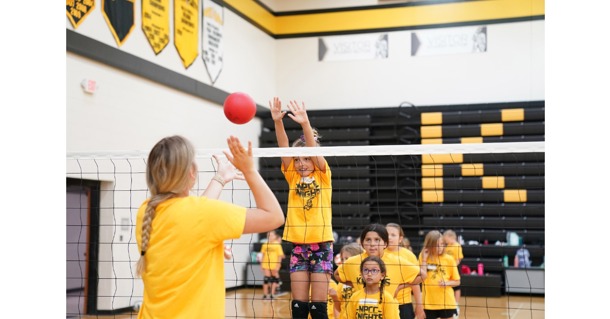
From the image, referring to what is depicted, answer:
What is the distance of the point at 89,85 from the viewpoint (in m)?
10.4

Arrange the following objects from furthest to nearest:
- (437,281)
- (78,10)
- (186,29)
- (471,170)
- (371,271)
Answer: (471,170)
(186,29)
(78,10)
(437,281)
(371,271)

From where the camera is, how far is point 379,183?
52.4ft

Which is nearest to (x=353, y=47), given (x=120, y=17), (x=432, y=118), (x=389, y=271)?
(x=432, y=118)

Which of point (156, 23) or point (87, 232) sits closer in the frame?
point (87, 232)

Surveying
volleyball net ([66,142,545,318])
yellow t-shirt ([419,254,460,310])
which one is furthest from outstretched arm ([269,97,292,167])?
volleyball net ([66,142,545,318])

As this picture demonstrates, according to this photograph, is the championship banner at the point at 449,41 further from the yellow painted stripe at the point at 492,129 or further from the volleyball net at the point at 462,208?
the volleyball net at the point at 462,208

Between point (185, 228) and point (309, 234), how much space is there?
8.82ft

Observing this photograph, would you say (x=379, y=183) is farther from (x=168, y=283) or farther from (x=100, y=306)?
(x=168, y=283)

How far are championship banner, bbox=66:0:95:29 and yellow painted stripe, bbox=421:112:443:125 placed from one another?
25.2ft

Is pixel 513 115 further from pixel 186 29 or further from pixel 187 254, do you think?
pixel 187 254

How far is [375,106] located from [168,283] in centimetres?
1381

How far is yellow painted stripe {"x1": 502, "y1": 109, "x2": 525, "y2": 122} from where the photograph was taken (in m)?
15.1

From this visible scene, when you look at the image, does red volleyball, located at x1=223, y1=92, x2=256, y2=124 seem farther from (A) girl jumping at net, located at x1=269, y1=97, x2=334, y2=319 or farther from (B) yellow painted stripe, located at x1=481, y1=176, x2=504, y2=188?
(B) yellow painted stripe, located at x1=481, y1=176, x2=504, y2=188
